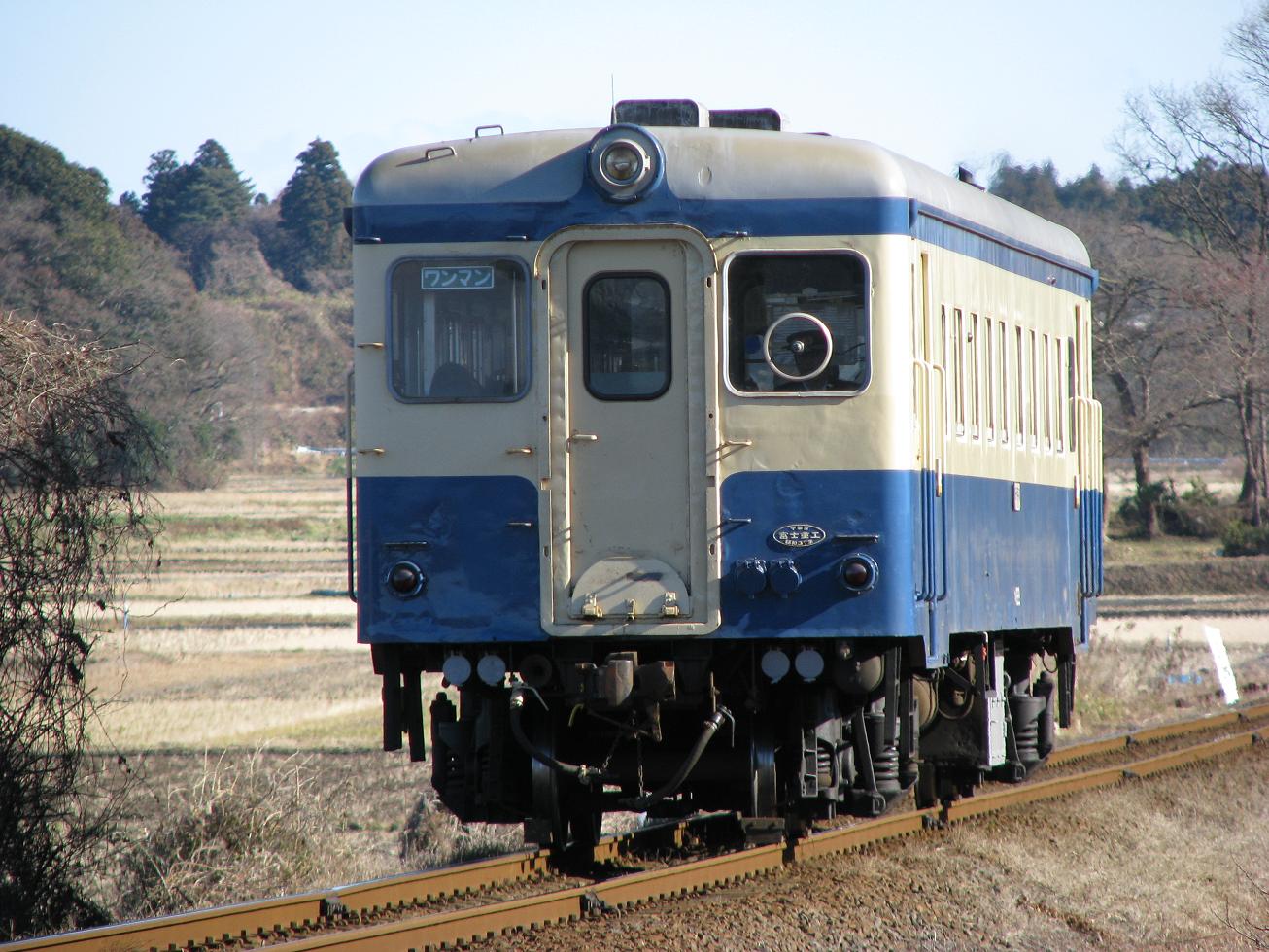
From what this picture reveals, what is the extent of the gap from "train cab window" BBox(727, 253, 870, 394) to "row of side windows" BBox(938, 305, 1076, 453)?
0.99 meters

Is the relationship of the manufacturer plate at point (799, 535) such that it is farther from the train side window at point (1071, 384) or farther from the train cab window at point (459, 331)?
the train side window at point (1071, 384)

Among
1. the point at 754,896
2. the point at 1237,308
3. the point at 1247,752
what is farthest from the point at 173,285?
the point at 754,896

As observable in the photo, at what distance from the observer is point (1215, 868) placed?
11164 millimetres

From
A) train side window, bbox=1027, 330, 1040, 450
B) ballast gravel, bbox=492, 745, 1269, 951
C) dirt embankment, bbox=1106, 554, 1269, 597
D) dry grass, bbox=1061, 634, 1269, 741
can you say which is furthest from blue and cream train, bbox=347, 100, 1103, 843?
dirt embankment, bbox=1106, 554, 1269, 597

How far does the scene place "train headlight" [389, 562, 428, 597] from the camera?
8.30m

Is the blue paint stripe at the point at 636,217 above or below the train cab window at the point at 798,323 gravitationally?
above

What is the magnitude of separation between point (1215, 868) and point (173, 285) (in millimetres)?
60200

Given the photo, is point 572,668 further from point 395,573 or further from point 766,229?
point 766,229

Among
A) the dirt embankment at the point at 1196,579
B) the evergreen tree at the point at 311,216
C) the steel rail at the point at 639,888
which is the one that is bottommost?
the steel rail at the point at 639,888

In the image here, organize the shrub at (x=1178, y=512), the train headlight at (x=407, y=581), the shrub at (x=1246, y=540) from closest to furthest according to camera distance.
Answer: the train headlight at (x=407, y=581) < the shrub at (x=1246, y=540) < the shrub at (x=1178, y=512)

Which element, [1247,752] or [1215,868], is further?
[1247,752]

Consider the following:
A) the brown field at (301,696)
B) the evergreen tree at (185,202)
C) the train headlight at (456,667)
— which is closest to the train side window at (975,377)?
the train headlight at (456,667)

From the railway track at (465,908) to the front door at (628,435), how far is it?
4.36ft

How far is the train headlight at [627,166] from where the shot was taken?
8.31 m
